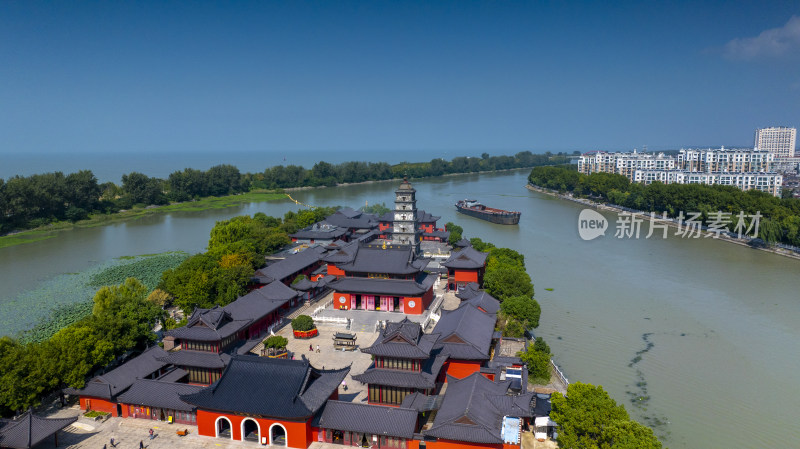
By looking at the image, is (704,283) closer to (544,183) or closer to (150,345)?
(150,345)

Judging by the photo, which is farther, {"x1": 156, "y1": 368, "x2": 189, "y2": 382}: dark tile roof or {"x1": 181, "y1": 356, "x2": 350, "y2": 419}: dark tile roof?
{"x1": 156, "y1": 368, "x2": 189, "y2": 382}: dark tile roof

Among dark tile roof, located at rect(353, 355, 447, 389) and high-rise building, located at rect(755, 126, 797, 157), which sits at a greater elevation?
high-rise building, located at rect(755, 126, 797, 157)

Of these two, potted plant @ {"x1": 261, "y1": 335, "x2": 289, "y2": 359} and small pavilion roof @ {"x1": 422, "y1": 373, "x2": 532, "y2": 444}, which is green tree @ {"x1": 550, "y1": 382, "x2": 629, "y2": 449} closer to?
small pavilion roof @ {"x1": 422, "y1": 373, "x2": 532, "y2": 444}

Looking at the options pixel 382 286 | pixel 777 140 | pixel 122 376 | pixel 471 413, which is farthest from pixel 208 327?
pixel 777 140

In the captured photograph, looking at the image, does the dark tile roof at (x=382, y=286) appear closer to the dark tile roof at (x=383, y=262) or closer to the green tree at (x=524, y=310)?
the dark tile roof at (x=383, y=262)

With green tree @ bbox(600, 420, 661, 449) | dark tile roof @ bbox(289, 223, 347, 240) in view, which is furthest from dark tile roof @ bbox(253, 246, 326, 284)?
green tree @ bbox(600, 420, 661, 449)

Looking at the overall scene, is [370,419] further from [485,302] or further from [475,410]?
[485,302]
